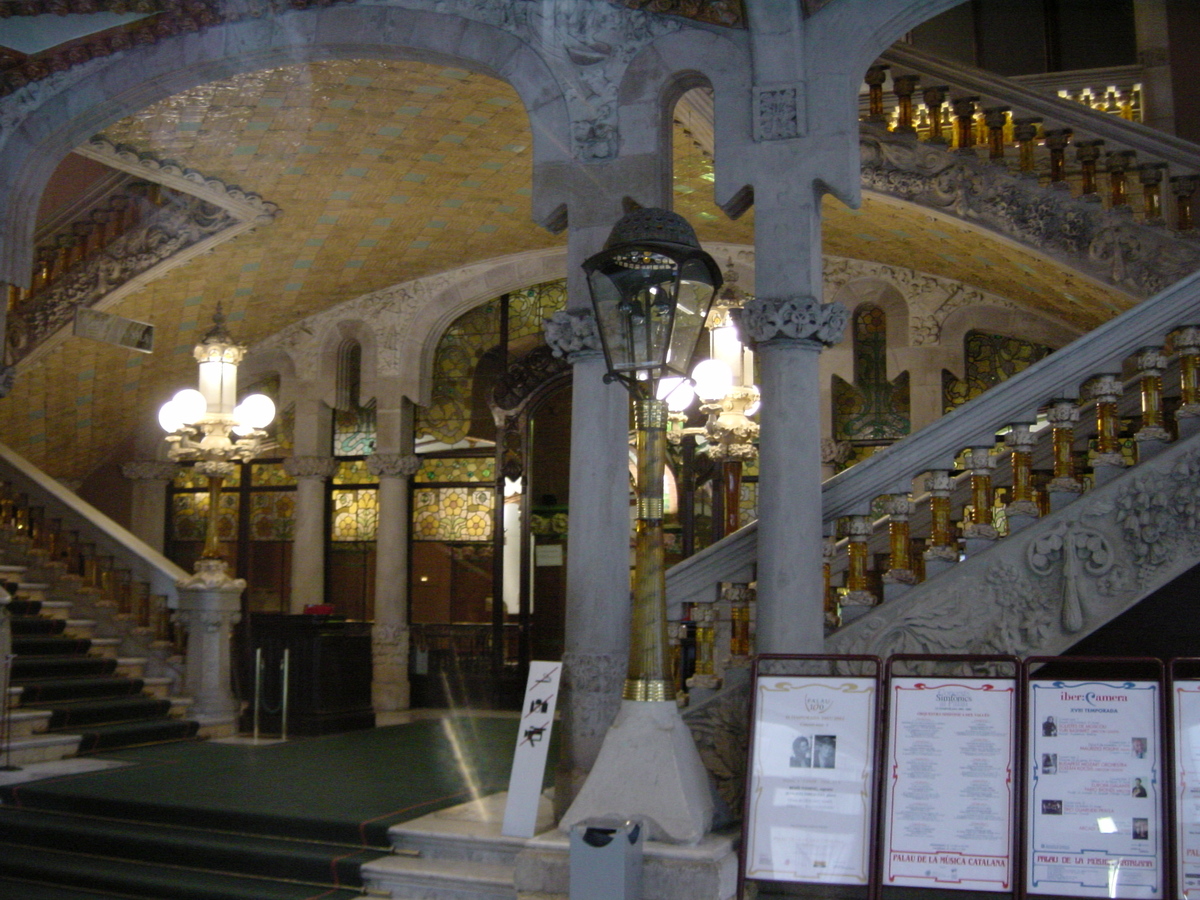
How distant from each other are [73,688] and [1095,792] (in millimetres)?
7058

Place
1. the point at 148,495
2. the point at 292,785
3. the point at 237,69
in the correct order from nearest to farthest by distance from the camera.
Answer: the point at 292,785 < the point at 237,69 < the point at 148,495

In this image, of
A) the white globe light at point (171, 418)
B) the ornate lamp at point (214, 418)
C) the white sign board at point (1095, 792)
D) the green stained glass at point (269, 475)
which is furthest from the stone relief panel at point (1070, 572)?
the green stained glass at point (269, 475)

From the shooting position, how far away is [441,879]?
5098mm

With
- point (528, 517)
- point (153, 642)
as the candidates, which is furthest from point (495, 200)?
point (153, 642)

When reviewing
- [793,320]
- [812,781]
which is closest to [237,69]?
[793,320]

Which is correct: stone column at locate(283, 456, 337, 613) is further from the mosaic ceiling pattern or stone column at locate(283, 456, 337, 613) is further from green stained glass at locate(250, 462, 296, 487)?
the mosaic ceiling pattern

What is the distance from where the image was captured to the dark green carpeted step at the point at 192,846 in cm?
539

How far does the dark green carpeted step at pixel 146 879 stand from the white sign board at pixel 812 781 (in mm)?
1905

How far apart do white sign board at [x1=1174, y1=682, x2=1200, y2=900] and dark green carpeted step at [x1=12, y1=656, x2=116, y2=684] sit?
7.37m

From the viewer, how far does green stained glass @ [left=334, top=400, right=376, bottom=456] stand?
12969 millimetres

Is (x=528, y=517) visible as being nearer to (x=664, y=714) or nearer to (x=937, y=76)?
(x=937, y=76)

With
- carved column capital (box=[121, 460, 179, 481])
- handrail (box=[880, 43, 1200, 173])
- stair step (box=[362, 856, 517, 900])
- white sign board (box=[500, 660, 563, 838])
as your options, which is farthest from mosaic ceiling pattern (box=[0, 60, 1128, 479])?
stair step (box=[362, 856, 517, 900])

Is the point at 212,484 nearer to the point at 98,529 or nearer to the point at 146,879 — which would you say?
the point at 98,529

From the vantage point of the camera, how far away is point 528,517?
12320 mm
